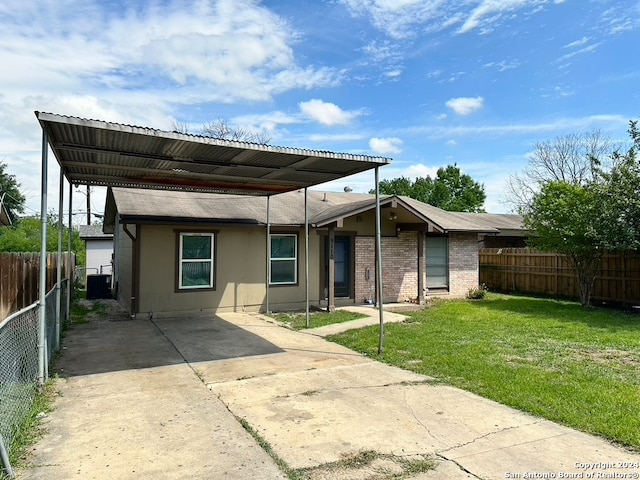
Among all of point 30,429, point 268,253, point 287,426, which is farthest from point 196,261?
point 287,426

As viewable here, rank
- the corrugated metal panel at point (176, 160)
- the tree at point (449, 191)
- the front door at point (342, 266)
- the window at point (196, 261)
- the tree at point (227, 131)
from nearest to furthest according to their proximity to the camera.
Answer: the corrugated metal panel at point (176, 160)
the window at point (196, 261)
the front door at point (342, 266)
the tree at point (227, 131)
the tree at point (449, 191)

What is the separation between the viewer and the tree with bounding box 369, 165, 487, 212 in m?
47.0

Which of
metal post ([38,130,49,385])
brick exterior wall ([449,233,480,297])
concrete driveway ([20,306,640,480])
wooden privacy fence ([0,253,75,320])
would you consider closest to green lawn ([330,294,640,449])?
concrete driveway ([20,306,640,480])

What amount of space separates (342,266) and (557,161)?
101 feet

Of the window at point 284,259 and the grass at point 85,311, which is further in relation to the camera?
the window at point 284,259

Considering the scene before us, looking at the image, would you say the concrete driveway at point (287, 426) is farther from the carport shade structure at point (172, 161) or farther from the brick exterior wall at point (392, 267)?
the brick exterior wall at point (392, 267)

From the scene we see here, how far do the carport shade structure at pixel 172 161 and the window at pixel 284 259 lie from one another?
255 cm

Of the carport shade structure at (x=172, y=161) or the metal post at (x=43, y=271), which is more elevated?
the carport shade structure at (x=172, y=161)

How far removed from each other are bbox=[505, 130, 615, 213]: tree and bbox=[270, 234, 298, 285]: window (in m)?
26.8

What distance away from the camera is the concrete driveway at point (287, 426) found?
11.5 feet

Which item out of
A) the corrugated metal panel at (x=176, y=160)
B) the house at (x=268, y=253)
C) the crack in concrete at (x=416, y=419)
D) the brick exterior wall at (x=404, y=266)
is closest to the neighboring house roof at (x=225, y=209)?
the house at (x=268, y=253)

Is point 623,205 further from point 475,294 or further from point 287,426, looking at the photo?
point 287,426

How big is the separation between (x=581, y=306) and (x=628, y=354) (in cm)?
636

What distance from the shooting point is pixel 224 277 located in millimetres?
11898
